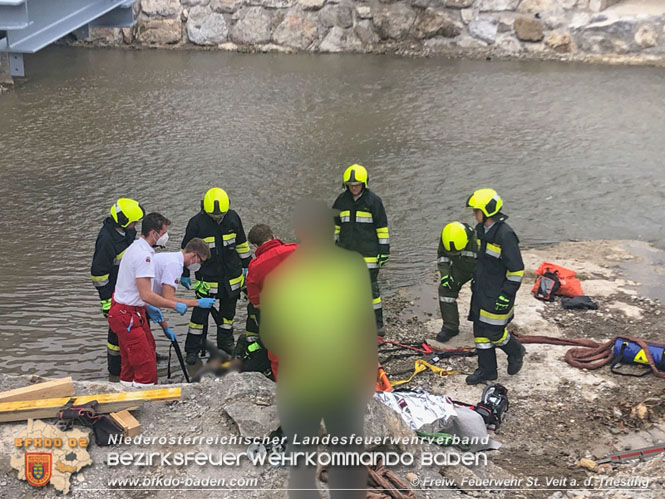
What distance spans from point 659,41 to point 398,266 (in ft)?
42.8

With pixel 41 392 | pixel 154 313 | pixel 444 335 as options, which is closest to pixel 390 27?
pixel 444 335

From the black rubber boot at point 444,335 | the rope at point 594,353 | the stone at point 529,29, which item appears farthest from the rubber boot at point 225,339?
the stone at point 529,29

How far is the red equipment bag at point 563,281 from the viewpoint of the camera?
7.84 metres

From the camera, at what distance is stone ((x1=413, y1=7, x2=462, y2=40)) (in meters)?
19.1

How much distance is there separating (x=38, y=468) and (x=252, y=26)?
17.2 m

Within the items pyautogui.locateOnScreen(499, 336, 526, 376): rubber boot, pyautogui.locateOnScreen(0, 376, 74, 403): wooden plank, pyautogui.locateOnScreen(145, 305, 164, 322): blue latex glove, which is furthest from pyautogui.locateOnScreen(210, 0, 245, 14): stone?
pyautogui.locateOnScreen(0, 376, 74, 403): wooden plank

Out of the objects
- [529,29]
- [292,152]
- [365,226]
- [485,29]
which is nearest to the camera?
[365,226]

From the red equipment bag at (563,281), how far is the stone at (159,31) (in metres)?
15.1

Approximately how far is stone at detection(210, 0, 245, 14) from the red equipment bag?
14652 mm

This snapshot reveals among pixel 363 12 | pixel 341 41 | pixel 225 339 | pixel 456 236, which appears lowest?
pixel 225 339

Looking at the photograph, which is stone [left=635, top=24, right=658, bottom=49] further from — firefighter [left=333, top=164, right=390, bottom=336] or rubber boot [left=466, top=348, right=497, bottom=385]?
rubber boot [left=466, top=348, right=497, bottom=385]

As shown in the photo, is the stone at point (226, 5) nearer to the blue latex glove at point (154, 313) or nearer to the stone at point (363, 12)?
the stone at point (363, 12)

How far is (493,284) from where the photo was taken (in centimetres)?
604

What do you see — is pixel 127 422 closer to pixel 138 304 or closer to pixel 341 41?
pixel 138 304
